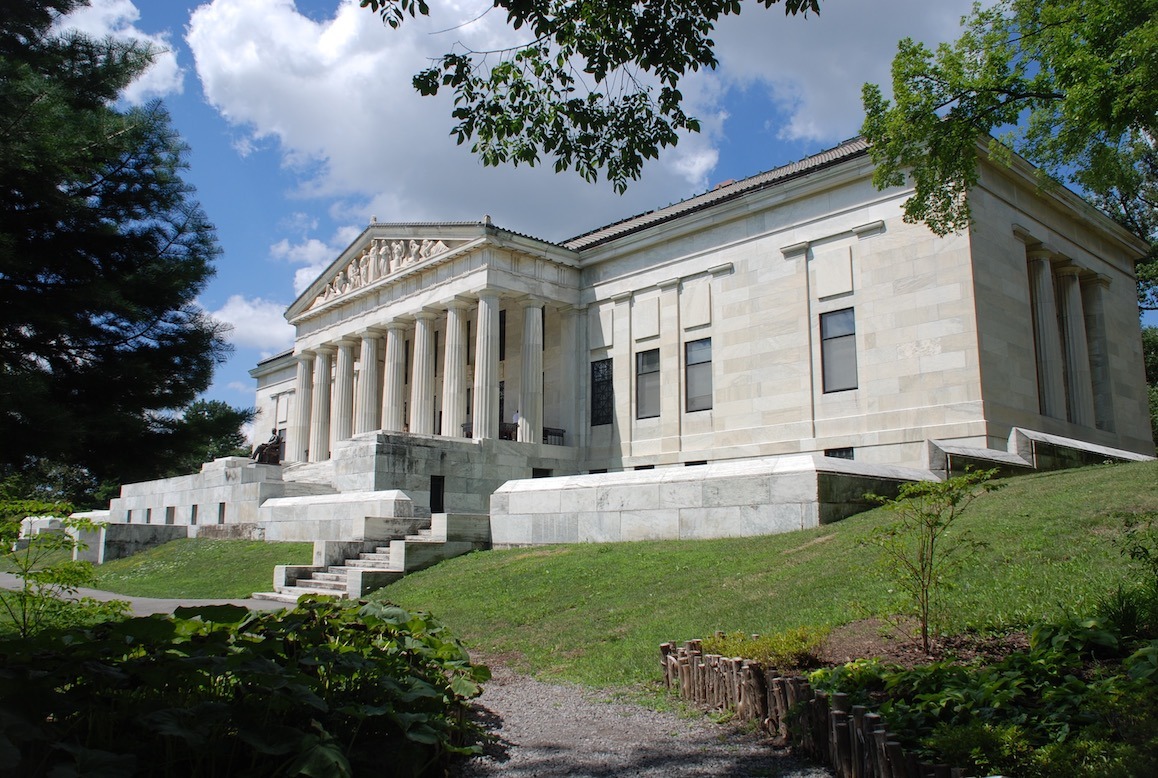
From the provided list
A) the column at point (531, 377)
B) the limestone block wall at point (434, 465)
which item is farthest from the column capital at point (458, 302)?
the limestone block wall at point (434, 465)

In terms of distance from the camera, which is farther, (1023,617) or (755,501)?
(755,501)

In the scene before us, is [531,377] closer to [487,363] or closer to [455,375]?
[487,363]

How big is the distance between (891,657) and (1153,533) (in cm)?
325

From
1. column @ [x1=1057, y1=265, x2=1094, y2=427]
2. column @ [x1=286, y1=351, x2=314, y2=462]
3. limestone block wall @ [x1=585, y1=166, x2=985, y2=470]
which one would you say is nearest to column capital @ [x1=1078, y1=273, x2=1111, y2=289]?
column @ [x1=1057, y1=265, x2=1094, y2=427]

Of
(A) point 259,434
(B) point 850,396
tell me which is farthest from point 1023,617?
(A) point 259,434

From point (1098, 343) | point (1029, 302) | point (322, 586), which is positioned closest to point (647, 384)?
point (1029, 302)

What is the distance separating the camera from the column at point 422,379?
129ft

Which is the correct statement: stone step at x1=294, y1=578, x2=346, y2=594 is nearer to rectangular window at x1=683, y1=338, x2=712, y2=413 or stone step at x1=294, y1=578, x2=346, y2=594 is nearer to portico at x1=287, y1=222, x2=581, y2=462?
portico at x1=287, y1=222, x2=581, y2=462

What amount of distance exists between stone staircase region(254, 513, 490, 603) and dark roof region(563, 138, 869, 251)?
696 inches

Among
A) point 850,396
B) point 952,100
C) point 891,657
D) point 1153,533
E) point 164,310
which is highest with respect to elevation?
point 952,100

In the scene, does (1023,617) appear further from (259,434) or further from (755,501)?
(259,434)

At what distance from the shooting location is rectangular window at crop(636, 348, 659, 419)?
3588 cm

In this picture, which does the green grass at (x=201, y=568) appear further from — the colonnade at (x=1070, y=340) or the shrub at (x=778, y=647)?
the colonnade at (x=1070, y=340)

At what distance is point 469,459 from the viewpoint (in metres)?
32.8
